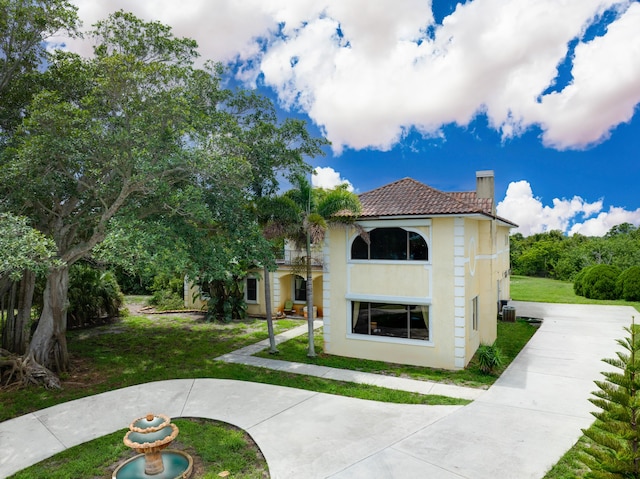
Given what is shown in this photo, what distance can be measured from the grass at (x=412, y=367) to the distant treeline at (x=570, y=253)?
20987 mm

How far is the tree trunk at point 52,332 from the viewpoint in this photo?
1252 cm

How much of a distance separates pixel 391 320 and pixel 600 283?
23.1 metres

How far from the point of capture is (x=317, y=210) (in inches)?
541

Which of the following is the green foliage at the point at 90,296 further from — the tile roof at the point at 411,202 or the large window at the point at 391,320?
the tile roof at the point at 411,202

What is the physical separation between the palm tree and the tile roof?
656 millimetres

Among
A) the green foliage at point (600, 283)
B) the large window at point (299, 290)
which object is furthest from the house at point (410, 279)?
the green foliage at point (600, 283)

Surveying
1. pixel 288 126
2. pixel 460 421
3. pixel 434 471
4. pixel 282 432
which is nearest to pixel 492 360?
pixel 460 421

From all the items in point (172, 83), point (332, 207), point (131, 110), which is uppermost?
point (172, 83)

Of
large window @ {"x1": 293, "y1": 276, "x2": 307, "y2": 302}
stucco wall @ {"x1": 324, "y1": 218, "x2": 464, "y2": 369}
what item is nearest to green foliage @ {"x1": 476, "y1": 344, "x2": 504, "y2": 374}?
stucco wall @ {"x1": 324, "y1": 218, "x2": 464, "y2": 369}

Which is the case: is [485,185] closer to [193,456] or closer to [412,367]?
[412,367]

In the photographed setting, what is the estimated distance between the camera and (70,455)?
764cm

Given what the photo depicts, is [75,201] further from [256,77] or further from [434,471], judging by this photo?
[434,471]

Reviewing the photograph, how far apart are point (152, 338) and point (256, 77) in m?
12.4

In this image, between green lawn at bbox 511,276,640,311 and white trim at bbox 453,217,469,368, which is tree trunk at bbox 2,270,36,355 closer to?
white trim at bbox 453,217,469,368
